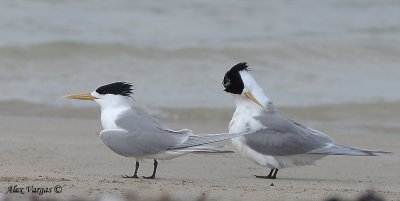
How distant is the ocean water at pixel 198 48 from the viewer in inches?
449

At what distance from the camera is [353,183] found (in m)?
6.64

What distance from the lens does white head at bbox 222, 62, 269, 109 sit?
7152mm

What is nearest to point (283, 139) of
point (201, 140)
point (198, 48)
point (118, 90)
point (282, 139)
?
point (282, 139)

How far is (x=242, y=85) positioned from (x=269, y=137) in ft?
1.66

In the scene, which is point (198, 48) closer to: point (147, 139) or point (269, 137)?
point (269, 137)

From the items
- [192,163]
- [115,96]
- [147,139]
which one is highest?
[115,96]

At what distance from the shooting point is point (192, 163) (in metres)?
7.51

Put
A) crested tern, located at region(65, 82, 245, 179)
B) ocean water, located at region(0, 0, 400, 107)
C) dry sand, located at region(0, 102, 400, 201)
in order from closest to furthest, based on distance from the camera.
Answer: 1. dry sand, located at region(0, 102, 400, 201)
2. crested tern, located at region(65, 82, 245, 179)
3. ocean water, located at region(0, 0, 400, 107)

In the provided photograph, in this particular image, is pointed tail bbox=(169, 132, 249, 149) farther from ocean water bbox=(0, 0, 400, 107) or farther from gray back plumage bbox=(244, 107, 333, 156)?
ocean water bbox=(0, 0, 400, 107)

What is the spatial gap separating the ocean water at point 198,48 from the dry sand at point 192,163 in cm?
48

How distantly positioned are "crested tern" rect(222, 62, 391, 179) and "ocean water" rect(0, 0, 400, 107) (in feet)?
11.4

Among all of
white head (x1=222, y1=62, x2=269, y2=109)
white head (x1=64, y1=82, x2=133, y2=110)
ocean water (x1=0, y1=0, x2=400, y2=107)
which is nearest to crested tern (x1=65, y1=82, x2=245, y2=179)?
white head (x1=64, y1=82, x2=133, y2=110)

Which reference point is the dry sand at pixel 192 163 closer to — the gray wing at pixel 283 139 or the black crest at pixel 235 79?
the gray wing at pixel 283 139

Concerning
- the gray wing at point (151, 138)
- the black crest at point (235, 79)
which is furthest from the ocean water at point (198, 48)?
the gray wing at point (151, 138)
